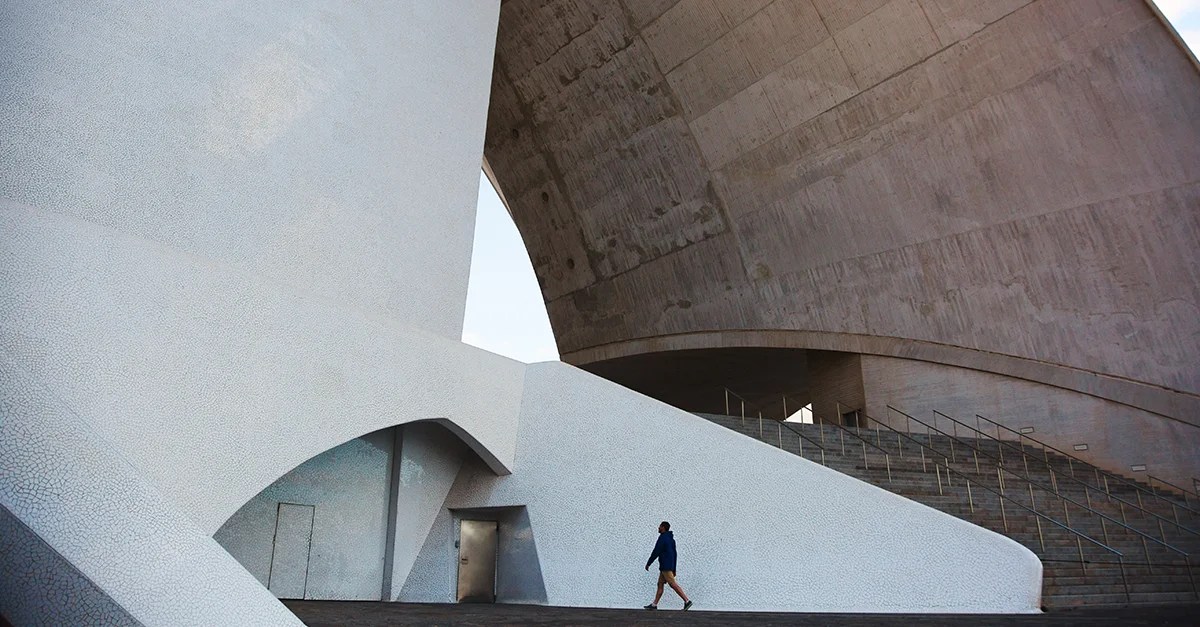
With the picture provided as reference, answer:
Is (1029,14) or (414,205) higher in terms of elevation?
(1029,14)

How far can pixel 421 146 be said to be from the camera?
10.9 m

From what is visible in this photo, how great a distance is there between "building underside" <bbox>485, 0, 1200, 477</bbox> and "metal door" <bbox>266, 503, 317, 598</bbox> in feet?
38.6

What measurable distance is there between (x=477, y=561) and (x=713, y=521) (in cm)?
321

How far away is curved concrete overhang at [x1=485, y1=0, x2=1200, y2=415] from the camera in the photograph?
14.0 meters

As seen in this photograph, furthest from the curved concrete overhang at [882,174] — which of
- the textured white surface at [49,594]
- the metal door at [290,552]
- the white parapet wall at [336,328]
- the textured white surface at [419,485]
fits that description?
the textured white surface at [49,594]

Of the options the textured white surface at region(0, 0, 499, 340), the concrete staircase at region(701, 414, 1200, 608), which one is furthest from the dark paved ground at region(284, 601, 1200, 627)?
the textured white surface at region(0, 0, 499, 340)

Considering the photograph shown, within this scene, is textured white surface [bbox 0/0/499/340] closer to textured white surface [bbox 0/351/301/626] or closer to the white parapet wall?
the white parapet wall

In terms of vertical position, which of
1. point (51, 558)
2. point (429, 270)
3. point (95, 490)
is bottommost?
point (51, 558)

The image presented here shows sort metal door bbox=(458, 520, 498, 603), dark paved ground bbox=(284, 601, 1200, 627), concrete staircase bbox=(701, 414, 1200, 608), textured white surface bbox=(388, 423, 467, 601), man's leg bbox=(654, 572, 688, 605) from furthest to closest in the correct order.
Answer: metal door bbox=(458, 520, 498, 603) → textured white surface bbox=(388, 423, 467, 601) → concrete staircase bbox=(701, 414, 1200, 608) → man's leg bbox=(654, 572, 688, 605) → dark paved ground bbox=(284, 601, 1200, 627)

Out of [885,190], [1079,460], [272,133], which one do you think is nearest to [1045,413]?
[1079,460]

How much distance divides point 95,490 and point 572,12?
728 inches

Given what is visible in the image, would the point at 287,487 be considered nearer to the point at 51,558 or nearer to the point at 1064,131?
the point at 51,558

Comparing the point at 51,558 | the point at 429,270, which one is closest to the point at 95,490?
the point at 51,558

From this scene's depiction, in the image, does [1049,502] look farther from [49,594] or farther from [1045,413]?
[49,594]
